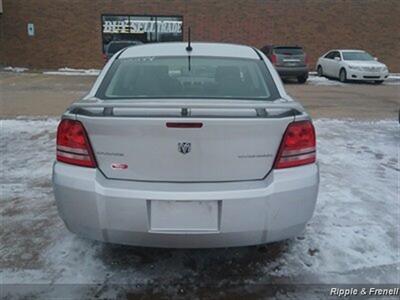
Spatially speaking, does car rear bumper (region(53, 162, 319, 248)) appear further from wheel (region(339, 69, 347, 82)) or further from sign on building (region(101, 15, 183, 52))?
sign on building (region(101, 15, 183, 52))

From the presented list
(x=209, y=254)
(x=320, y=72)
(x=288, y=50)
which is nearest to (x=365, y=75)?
(x=288, y=50)

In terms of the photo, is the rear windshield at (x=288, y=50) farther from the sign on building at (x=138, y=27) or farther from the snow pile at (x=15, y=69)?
the snow pile at (x=15, y=69)

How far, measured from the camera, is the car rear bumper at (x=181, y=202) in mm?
2828

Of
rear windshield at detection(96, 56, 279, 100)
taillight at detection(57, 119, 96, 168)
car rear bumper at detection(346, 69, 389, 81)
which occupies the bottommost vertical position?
car rear bumper at detection(346, 69, 389, 81)

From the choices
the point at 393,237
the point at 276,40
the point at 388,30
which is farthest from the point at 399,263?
the point at 388,30

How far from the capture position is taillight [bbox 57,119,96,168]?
9.66 ft

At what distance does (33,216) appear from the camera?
4.36 m

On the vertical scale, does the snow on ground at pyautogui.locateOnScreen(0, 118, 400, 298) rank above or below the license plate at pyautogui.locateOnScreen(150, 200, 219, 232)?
below

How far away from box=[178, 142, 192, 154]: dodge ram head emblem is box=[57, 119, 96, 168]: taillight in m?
0.57

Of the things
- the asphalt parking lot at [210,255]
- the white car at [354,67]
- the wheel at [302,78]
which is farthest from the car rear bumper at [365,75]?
the asphalt parking lot at [210,255]

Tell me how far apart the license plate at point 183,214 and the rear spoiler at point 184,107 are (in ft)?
1.84

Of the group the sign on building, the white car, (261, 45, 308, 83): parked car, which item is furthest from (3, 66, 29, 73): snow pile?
the white car

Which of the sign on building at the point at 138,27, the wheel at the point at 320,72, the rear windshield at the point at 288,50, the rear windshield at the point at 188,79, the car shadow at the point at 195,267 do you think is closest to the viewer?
the car shadow at the point at 195,267

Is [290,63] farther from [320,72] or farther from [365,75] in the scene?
[320,72]
